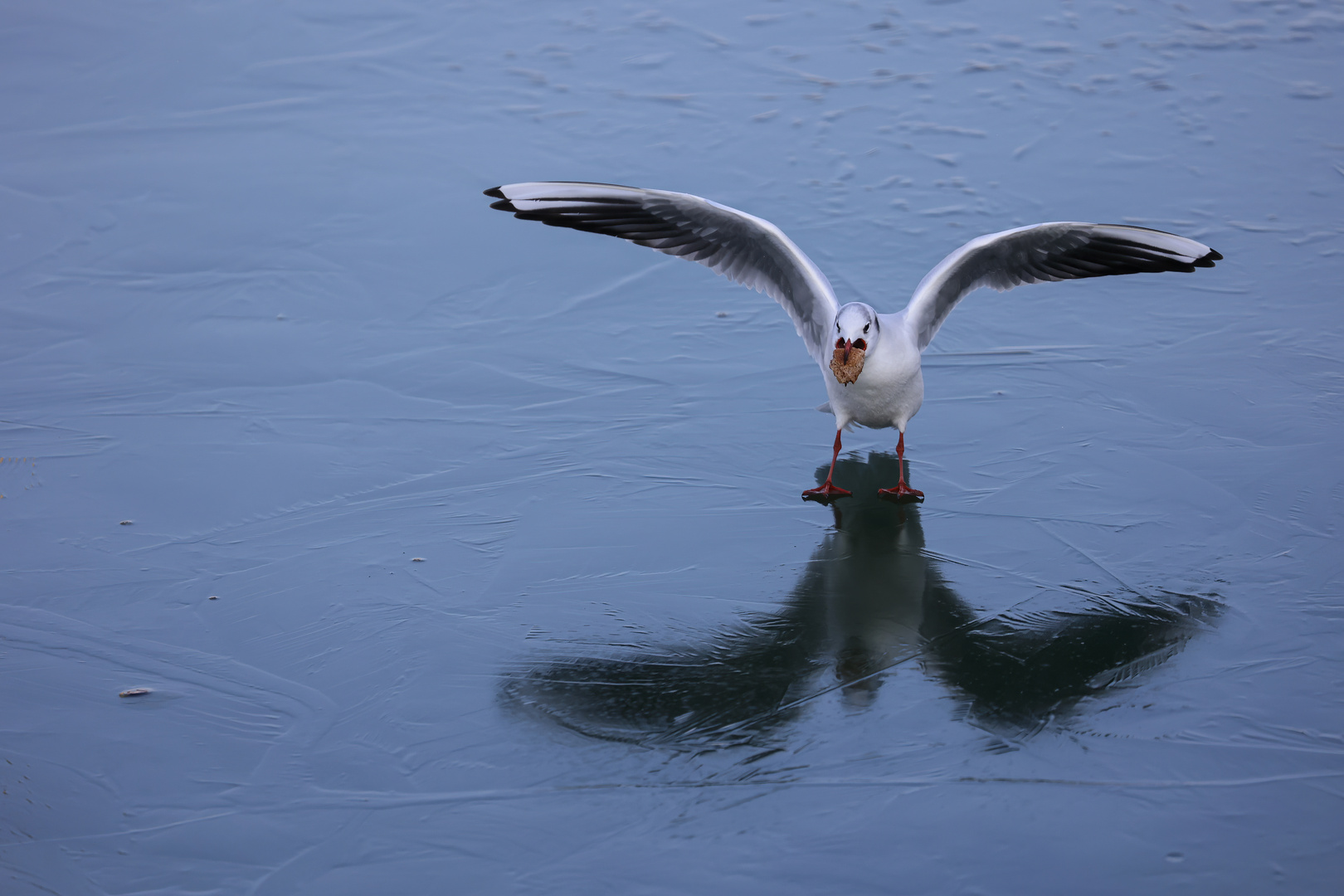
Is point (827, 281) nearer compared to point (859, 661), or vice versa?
point (859, 661)

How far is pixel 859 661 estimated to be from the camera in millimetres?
3553

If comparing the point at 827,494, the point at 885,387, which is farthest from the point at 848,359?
the point at 827,494

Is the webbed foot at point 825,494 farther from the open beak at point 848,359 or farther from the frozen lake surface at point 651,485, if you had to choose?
the open beak at point 848,359

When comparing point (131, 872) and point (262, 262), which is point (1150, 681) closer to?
point (131, 872)

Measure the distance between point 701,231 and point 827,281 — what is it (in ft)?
1.90

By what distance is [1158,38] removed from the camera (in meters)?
8.48

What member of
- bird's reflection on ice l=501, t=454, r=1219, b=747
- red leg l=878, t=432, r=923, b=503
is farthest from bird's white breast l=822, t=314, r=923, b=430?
bird's reflection on ice l=501, t=454, r=1219, b=747

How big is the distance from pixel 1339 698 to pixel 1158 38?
6.52 m

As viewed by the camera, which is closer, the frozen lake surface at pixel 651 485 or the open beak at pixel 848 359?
the frozen lake surface at pixel 651 485

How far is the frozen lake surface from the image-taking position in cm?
298

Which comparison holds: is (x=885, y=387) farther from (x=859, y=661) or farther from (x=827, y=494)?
(x=859, y=661)

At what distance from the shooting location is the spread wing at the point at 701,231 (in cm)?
471

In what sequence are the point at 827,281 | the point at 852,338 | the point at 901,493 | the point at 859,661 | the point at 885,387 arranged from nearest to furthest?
the point at 859,661 → the point at 852,338 → the point at 885,387 → the point at 901,493 → the point at 827,281

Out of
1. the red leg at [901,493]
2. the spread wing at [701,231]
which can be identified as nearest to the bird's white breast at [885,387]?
the red leg at [901,493]
